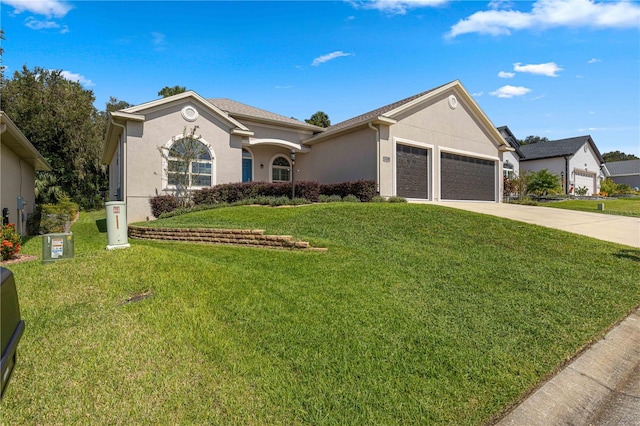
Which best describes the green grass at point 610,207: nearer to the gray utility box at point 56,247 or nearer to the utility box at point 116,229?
the utility box at point 116,229

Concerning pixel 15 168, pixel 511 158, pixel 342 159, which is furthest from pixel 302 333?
pixel 511 158

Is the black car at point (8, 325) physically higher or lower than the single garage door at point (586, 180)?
lower

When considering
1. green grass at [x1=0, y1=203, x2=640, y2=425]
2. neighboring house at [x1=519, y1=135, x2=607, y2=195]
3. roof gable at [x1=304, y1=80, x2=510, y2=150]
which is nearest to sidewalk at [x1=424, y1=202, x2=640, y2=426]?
green grass at [x1=0, y1=203, x2=640, y2=425]

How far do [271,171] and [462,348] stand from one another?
1641cm

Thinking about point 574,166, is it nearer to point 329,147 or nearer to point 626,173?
point 626,173

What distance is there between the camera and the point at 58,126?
24.2 metres

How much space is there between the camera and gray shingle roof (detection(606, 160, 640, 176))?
131 feet

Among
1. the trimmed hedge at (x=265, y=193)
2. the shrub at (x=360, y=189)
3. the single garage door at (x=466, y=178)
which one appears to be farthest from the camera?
the single garage door at (x=466, y=178)

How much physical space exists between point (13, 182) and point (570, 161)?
38.8 m

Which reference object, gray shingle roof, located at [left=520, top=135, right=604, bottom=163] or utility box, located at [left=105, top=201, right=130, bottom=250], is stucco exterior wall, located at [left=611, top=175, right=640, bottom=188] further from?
utility box, located at [left=105, top=201, right=130, bottom=250]

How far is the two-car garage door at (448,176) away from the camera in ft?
50.9

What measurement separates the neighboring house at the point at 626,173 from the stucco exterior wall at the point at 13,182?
56212 millimetres

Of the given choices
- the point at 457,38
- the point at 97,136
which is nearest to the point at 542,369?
the point at 457,38

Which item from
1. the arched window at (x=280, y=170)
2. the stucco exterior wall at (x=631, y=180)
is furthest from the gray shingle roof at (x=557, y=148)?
the arched window at (x=280, y=170)
